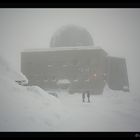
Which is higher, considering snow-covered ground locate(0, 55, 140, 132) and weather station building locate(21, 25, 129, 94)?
weather station building locate(21, 25, 129, 94)

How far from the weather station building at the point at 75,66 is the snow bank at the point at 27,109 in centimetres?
32

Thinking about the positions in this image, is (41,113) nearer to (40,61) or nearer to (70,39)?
(40,61)

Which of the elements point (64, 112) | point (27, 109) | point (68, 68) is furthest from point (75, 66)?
point (27, 109)

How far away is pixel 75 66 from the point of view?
6.34 metres

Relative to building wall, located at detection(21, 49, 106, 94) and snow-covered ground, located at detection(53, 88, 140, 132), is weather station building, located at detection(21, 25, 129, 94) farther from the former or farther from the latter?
snow-covered ground, located at detection(53, 88, 140, 132)

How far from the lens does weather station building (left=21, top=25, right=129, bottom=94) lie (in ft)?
20.5

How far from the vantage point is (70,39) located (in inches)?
257

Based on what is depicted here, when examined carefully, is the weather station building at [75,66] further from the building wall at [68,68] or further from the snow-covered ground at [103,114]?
the snow-covered ground at [103,114]

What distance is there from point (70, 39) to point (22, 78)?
1.51 meters

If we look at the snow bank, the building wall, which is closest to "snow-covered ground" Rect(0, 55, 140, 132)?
the snow bank

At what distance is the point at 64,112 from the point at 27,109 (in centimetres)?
83

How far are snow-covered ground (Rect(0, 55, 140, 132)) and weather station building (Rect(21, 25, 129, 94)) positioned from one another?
0.27 meters
